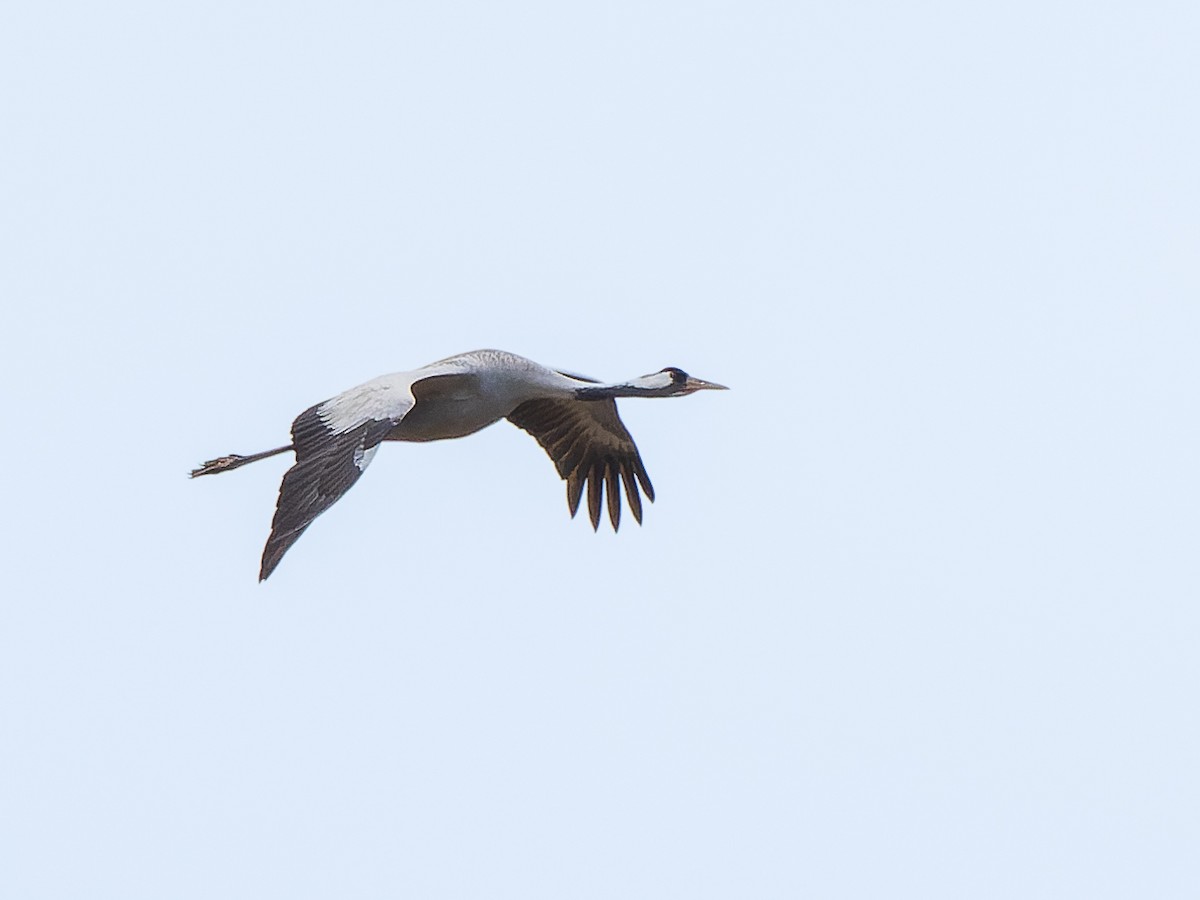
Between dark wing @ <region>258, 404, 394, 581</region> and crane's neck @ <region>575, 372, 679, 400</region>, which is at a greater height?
crane's neck @ <region>575, 372, 679, 400</region>

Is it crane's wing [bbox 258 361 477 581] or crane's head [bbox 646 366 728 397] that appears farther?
crane's head [bbox 646 366 728 397]

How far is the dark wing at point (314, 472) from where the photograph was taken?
11.7 meters

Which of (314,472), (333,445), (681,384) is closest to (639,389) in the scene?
(681,384)

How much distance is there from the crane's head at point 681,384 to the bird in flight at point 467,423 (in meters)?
0.01

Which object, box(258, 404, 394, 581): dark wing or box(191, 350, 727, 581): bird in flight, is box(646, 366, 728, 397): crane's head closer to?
box(191, 350, 727, 581): bird in flight

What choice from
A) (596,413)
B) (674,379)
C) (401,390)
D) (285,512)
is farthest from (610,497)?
(285,512)

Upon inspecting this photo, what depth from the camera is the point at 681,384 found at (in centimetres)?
1548

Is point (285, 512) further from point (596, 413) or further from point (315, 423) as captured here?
point (596, 413)

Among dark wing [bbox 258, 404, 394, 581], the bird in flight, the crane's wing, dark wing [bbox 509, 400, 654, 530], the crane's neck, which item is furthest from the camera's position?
dark wing [bbox 509, 400, 654, 530]

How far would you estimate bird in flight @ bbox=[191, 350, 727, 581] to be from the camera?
12.3 metres

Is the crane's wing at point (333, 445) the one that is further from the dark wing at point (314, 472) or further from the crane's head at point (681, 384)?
the crane's head at point (681, 384)

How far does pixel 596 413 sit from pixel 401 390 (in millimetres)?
3603

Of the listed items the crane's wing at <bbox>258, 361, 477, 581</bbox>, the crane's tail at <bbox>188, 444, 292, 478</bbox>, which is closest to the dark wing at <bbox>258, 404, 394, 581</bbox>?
the crane's wing at <bbox>258, 361, 477, 581</bbox>

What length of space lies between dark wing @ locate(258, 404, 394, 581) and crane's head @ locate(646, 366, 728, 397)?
2.99m
